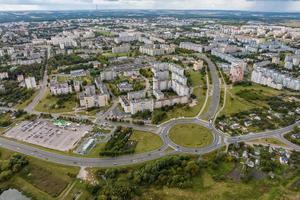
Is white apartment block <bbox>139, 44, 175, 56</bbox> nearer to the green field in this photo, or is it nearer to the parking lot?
the parking lot

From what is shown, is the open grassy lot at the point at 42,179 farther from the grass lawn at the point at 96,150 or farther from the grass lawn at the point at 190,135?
the grass lawn at the point at 190,135

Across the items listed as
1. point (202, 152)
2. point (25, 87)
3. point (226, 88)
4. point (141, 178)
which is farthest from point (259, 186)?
point (25, 87)

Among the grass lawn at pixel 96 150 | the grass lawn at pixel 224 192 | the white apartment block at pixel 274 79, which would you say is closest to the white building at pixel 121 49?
the white apartment block at pixel 274 79

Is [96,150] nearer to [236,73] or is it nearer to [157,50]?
[236,73]

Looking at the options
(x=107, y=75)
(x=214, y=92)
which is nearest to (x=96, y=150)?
(x=107, y=75)

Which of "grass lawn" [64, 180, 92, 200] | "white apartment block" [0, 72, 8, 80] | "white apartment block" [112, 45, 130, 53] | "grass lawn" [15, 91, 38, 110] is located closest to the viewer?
"grass lawn" [64, 180, 92, 200]

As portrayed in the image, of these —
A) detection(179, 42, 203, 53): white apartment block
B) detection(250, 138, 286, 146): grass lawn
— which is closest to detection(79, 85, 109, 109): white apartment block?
detection(250, 138, 286, 146): grass lawn

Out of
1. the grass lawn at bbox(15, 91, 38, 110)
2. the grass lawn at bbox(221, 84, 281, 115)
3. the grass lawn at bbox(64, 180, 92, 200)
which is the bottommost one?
the grass lawn at bbox(64, 180, 92, 200)

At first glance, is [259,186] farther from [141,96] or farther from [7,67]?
[7,67]
